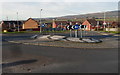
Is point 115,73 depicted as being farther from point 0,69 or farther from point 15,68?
point 0,69

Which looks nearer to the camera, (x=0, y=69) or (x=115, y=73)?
(x=115, y=73)

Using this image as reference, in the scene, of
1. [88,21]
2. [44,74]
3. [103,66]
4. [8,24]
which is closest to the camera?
[44,74]

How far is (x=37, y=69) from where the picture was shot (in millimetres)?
8883

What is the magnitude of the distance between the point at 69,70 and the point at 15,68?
3.50 meters

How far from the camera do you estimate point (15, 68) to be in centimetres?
907

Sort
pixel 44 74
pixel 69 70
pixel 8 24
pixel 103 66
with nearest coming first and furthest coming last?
pixel 44 74 → pixel 69 70 → pixel 103 66 → pixel 8 24

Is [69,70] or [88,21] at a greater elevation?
[88,21]

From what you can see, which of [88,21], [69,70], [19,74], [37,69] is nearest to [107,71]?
[69,70]

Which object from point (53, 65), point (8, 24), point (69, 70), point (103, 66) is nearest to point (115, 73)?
point (103, 66)

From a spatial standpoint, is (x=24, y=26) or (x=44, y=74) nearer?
(x=44, y=74)

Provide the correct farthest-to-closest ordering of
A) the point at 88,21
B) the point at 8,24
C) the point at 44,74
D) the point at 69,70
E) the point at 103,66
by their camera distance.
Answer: the point at 8,24 → the point at 88,21 → the point at 103,66 → the point at 69,70 → the point at 44,74

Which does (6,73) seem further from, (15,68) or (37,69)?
(37,69)

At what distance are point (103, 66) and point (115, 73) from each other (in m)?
1.34

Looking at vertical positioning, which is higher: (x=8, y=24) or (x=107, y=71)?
(x=8, y=24)
